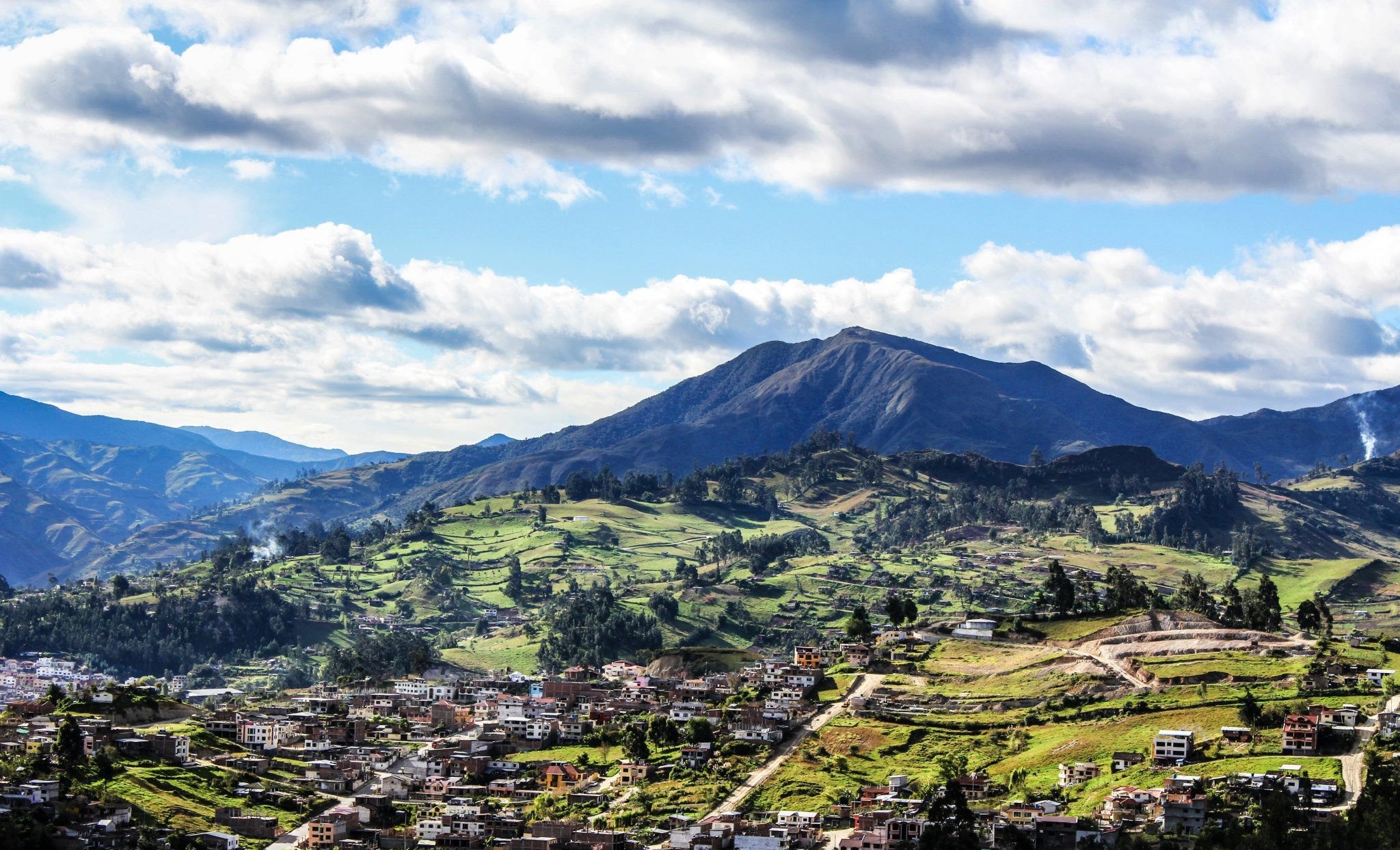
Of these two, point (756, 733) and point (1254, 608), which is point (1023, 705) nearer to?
point (756, 733)

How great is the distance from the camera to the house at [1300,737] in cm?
10194

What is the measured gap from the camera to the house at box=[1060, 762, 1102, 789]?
103 meters

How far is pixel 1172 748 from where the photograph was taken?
341 ft

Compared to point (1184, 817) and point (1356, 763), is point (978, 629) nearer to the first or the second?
point (1356, 763)

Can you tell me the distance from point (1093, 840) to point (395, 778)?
47017 millimetres

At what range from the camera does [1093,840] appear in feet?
295

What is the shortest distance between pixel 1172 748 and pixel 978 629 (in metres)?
44.8

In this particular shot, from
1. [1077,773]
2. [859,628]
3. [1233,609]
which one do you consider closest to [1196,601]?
[1233,609]

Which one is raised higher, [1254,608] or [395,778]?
[1254,608]

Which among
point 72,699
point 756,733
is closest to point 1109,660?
point 756,733

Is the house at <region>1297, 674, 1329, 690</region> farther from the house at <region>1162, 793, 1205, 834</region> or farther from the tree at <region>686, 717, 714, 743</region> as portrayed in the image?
the tree at <region>686, 717, 714, 743</region>

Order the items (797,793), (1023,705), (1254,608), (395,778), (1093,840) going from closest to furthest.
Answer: (1093,840) < (797,793) < (395,778) < (1023,705) < (1254,608)

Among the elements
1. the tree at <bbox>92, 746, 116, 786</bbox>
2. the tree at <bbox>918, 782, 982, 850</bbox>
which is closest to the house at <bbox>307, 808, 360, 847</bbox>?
the tree at <bbox>92, 746, 116, 786</bbox>

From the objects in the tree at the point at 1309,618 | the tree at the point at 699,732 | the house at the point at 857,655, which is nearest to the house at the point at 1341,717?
the tree at the point at 1309,618
